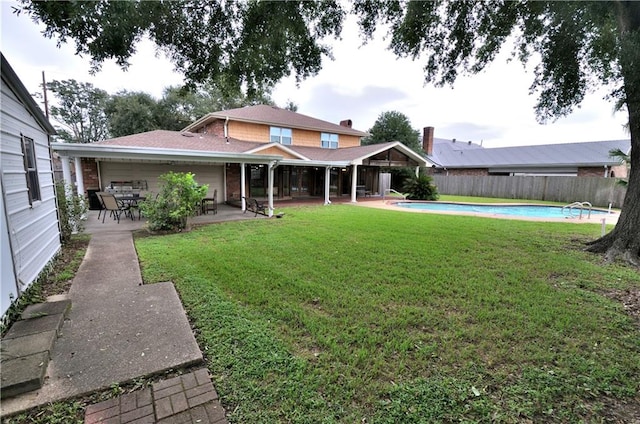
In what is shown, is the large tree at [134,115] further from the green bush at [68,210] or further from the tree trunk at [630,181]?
the tree trunk at [630,181]

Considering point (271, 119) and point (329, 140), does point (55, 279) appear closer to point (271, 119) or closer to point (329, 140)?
point (271, 119)

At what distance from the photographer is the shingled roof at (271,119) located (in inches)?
699

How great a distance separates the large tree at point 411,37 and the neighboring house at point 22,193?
152 cm

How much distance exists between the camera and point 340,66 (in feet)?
20.5

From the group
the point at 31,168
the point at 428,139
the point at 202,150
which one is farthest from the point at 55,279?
the point at 428,139

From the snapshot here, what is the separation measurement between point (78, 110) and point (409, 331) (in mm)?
42757

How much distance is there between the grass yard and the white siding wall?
8408mm

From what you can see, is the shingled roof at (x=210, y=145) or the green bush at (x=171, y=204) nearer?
the green bush at (x=171, y=204)

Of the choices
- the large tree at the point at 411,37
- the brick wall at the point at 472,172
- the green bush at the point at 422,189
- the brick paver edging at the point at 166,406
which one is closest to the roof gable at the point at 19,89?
the large tree at the point at 411,37

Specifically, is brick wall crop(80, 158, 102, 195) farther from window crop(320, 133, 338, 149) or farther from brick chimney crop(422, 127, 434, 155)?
brick chimney crop(422, 127, 434, 155)

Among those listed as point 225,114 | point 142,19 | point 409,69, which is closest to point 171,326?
point 142,19

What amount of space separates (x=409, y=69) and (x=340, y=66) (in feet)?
5.92

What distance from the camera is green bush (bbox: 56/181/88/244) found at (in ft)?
23.2

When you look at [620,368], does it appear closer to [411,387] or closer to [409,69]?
[411,387]
